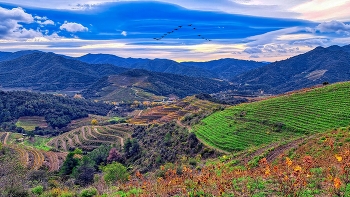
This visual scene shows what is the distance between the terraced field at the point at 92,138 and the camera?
8800 cm

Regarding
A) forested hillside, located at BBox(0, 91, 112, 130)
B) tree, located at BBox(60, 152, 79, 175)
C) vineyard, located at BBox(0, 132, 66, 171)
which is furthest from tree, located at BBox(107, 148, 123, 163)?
forested hillside, located at BBox(0, 91, 112, 130)

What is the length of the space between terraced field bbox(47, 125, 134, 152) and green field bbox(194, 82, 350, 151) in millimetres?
45567

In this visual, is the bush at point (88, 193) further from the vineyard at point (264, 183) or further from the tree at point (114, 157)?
the tree at point (114, 157)

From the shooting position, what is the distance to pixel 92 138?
9325 centimetres

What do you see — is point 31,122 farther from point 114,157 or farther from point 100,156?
point 114,157

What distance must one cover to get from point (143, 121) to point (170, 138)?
58685 mm

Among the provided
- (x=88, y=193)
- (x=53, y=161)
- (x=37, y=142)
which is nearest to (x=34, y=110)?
(x=37, y=142)

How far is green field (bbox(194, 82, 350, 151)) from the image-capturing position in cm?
3231

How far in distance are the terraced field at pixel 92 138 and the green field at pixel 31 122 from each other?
36415 mm

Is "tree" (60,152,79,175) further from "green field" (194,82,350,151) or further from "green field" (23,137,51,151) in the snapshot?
"green field" (23,137,51,151)

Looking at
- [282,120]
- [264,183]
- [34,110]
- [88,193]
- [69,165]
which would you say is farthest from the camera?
[34,110]

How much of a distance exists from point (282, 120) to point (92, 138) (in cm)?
7035

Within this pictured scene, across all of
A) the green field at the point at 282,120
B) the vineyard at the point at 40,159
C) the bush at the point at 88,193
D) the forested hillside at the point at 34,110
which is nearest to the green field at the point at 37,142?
the vineyard at the point at 40,159

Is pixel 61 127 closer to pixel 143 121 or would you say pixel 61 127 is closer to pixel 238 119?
pixel 143 121
